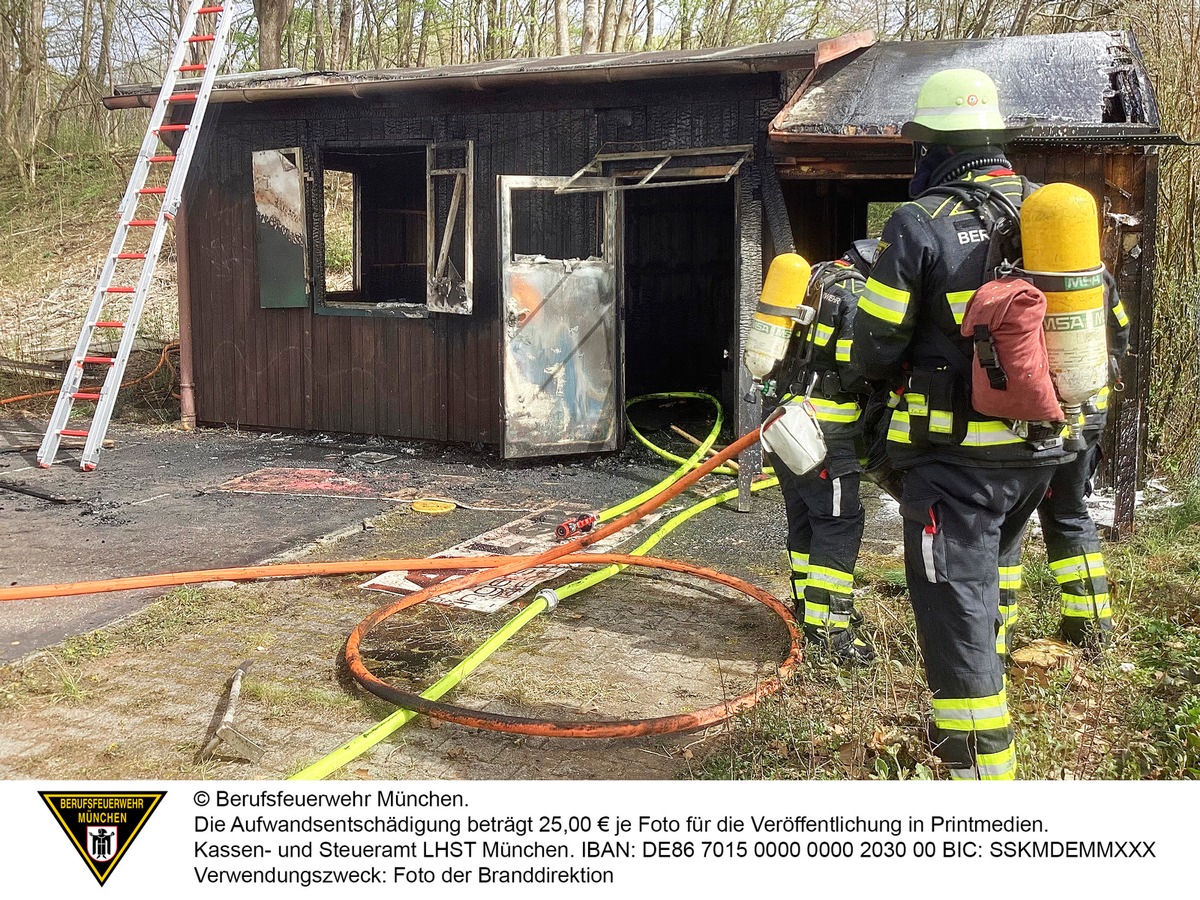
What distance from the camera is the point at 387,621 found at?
471 centimetres

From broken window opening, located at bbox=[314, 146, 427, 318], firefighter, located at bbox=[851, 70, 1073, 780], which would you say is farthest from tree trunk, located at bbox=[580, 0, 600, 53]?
firefighter, located at bbox=[851, 70, 1073, 780]

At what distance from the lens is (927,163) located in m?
3.20

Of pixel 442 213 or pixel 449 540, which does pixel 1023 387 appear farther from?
pixel 442 213

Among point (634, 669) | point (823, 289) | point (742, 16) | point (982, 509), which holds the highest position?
point (742, 16)

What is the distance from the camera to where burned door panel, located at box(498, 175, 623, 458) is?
7969mm

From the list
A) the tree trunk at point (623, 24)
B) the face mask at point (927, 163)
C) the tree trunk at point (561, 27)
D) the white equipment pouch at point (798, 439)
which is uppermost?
the tree trunk at point (623, 24)

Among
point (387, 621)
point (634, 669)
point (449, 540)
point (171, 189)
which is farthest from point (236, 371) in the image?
point (634, 669)

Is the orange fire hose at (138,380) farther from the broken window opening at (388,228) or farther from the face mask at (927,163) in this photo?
the face mask at (927,163)

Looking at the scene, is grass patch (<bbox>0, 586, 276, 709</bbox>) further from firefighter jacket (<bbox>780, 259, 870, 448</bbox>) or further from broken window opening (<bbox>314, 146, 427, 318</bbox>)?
broken window opening (<bbox>314, 146, 427, 318</bbox>)

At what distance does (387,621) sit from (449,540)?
138 centimetres

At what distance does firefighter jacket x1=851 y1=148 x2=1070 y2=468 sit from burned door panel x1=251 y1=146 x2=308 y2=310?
7.26 meters

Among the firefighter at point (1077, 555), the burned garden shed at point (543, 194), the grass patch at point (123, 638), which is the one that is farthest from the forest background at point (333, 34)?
the grass patch at point (123, 638)

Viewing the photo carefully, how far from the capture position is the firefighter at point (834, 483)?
4.09 meters
